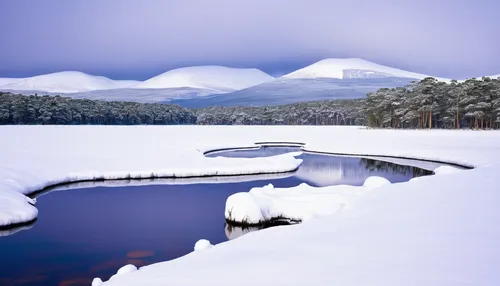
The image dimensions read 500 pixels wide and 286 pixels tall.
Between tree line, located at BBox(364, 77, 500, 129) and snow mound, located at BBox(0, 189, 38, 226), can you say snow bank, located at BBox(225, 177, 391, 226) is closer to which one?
snow mound, located at BBox(0, 189, 38, 226)

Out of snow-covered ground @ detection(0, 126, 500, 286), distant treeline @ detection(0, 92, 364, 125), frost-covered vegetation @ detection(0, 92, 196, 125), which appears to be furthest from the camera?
distant treeline @ detection(0, 92, 364, 125)

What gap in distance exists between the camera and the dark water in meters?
10.3

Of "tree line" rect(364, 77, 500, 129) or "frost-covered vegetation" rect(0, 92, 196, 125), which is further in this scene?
"frost-covered vegetation" rect(0, 92, 196, 125)

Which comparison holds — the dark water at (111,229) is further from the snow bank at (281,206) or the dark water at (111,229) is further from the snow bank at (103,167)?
the snow bank at (103,167)

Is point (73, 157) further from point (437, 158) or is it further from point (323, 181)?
point (437, 158)

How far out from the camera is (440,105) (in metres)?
79.2

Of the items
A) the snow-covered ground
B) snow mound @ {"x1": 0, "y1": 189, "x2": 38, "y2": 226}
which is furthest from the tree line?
snow mound @ {"x1": 0, "y1": 189, "x2": 38, "y2": 226}

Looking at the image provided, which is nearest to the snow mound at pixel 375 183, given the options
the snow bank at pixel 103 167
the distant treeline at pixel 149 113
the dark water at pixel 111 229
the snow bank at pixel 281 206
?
the snow bank at pixel 281 206

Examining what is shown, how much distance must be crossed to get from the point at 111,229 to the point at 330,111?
128405 mm

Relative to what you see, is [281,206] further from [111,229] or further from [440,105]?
[440,105]

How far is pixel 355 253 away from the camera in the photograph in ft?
25.6

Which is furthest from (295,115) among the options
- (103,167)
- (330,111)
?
(103,167)

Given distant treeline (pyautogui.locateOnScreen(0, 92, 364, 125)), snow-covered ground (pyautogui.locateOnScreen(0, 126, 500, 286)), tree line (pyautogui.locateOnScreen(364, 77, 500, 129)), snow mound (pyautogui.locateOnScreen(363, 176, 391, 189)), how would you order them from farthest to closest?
distant treeline (pyautogui.locateOnScreen(0, 92, 364, 125)) → tree line (pyautogui.locateOnScreen(364, 77, 500, 129)) → snow mound (pyautogui.locateOnScreen(363, 176, 391, 189)) → snow-covered ground (pyautogui.locateOnScreen(0, 126, 500, 286))

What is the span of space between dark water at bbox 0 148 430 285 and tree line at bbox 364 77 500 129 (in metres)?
57.8
